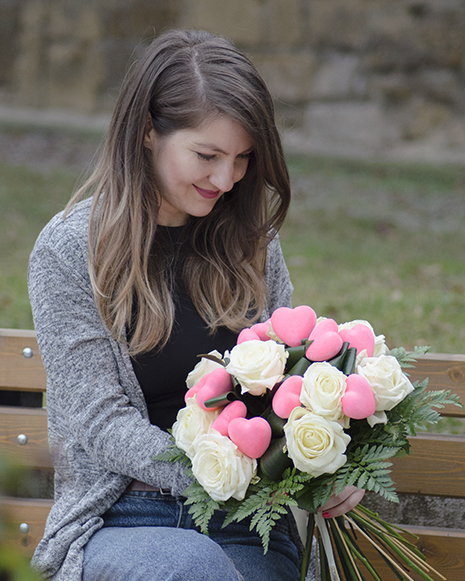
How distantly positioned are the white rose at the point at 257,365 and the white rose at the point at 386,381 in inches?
7.4

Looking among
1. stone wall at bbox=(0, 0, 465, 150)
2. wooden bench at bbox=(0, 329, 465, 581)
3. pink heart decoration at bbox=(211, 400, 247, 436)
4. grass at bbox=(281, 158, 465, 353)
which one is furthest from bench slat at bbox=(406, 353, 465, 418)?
stone wall at bbox=(0, 0, 465, 150)

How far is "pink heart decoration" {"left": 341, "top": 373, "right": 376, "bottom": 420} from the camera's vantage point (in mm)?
1464

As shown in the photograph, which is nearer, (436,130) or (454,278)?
(454,278)

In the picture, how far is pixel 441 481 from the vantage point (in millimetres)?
2258

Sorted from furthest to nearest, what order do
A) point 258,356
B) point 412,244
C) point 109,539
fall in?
point 412,244 → point 109,539 → point 258,356

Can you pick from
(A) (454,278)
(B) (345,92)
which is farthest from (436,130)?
(A) (454,278)

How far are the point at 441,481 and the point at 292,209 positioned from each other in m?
5.88

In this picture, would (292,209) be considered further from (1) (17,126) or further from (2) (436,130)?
(1) (17,126)

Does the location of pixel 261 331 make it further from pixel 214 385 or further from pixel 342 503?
pixel 342 503

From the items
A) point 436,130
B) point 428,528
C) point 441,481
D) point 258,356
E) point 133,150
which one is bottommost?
point 428,528

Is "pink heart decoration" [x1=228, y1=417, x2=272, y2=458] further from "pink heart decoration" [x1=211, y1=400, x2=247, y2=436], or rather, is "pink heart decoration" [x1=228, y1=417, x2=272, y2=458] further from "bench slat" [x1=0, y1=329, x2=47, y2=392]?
"bench slat" [x1=0, y1=329, x2=47, y2=392]

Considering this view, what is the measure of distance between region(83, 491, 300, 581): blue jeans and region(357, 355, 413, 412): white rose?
1.80 ft

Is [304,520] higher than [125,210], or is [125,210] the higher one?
[125,210]

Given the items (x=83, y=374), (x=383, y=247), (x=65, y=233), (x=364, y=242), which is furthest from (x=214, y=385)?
(x=364, y=242)
